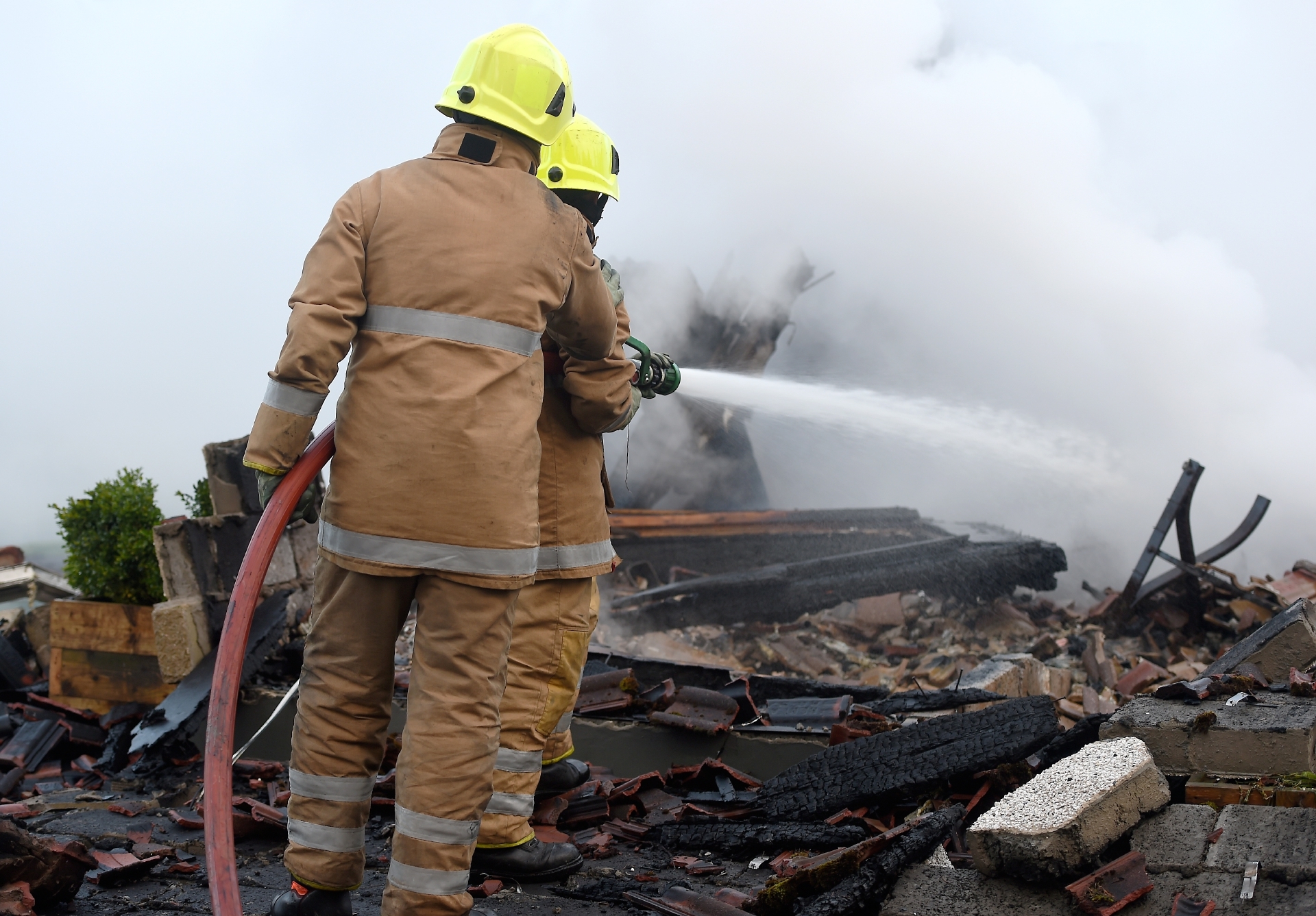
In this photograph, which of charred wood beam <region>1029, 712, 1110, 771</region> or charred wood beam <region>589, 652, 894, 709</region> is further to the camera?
charred wood beam <region>589, 652, 894, 709</region>

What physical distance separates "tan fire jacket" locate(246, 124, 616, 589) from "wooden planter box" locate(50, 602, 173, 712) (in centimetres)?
353

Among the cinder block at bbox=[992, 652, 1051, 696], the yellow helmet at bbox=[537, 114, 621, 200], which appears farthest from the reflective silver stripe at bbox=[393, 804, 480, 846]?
the cinder block at bbox=[992, 652, 1051, 696]

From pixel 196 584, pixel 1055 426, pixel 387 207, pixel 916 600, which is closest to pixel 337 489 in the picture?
pixel 387 207

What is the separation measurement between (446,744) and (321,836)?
0.41 m

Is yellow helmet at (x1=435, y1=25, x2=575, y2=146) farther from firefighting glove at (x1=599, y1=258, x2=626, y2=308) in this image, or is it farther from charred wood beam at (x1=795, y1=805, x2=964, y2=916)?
charred wood beam at (x1=795, y1=805, x2=964, y2=916)

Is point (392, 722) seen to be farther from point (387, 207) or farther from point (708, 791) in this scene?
point (387, 207)

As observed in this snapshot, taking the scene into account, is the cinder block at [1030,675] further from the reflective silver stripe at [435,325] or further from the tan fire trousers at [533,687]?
the reflective silver stripe at [435,325]

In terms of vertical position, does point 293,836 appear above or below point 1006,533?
below

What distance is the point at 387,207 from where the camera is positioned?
2316mm

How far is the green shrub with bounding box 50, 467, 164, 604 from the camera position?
541 centimetres

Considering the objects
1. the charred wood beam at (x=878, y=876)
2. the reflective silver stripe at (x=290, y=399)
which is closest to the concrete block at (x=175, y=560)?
the reflective silver stripe at (x=290, y=399)

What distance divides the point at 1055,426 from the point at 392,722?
8.74 meters

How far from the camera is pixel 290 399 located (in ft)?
7.38

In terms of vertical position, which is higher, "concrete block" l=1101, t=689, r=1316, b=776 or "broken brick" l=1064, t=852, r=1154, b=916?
"concrete block" l=1101, t=689, r=1316, b=776
